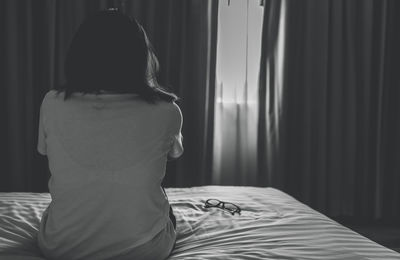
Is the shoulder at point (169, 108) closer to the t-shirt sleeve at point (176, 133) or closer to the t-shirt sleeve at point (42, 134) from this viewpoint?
the t-shirt sleeve at point (176, 133)

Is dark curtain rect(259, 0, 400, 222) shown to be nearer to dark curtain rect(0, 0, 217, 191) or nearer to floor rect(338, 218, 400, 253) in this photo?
floor rect(338, 218, 400, 253)

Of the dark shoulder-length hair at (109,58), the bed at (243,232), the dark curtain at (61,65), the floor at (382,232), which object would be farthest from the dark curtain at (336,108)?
the dark shoulder-length hair at (109,58)

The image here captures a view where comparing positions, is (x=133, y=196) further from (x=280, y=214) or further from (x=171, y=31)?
(x=171, y=31)

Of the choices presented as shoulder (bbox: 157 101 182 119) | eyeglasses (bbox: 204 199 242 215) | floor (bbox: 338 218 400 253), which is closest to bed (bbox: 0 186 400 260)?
eyeglasses (bbox: 204 199 242 215)

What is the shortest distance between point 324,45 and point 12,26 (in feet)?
7.07

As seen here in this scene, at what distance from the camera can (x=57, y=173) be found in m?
1.32

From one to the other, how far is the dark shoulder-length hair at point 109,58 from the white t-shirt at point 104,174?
30 mm

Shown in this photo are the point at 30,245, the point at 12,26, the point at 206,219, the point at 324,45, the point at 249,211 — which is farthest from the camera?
the point at 324,45

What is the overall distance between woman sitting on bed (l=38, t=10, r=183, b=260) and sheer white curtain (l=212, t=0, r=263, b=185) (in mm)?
2202

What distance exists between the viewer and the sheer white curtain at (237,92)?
3564mm

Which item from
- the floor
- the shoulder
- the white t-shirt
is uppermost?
the shoulder

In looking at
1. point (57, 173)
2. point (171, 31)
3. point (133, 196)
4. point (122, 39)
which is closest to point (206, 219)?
point (133, 196)

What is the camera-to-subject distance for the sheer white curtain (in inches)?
140

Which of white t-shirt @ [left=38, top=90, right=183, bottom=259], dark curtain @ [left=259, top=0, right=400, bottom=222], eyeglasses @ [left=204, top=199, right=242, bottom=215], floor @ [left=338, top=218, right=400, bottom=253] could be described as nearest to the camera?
white t-shirt @ [left=38, top=90, right=183, bottom=259]
